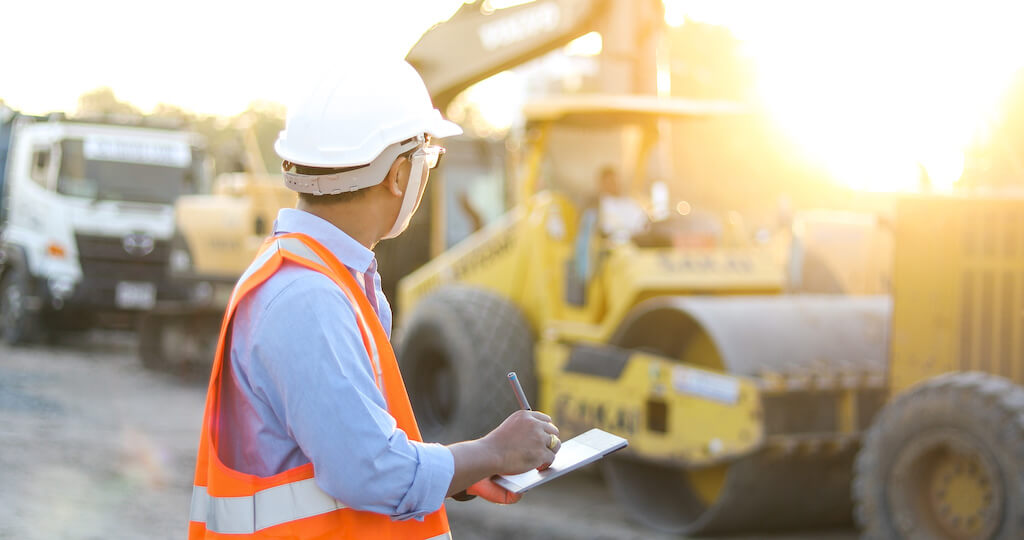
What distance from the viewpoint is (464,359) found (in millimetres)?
7551

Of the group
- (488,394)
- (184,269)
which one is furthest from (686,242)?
(184,269)

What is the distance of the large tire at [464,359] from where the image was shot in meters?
7.46

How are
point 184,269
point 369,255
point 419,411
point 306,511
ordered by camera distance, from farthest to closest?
point 184,269 → point 419,411 → point 369,255 → point 306,511

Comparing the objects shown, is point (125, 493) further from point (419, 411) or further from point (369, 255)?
point (369, 255)

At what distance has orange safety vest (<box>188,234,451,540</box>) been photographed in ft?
6.15

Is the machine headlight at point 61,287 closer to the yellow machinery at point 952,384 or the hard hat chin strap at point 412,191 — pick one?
the yellow machinery at point 952,384

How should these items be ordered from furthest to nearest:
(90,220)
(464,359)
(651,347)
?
(90,220)
(464,359)
(651,347)

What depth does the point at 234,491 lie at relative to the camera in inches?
74.4

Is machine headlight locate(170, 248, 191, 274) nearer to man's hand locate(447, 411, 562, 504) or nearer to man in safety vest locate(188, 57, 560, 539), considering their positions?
man in safety vest locate(188, 57, 560, 539)

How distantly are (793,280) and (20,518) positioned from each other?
4586 mm

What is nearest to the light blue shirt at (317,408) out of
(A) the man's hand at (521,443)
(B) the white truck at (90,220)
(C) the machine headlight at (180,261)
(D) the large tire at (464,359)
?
(A) the man's hand at (521,443)

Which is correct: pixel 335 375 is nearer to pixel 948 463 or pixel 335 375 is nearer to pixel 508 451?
pixel 508 451

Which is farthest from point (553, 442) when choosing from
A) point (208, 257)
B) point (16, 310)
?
point (16, 310)

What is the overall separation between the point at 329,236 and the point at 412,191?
159 millimetres
